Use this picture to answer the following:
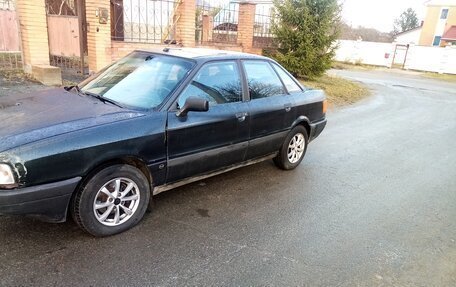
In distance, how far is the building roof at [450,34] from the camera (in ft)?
164

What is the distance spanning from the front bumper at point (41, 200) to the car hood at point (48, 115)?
13.7 inches

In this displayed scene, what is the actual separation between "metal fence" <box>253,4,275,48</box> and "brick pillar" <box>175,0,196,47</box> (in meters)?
4.20

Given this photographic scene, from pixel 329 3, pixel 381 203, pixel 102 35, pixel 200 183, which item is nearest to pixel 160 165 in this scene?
pixel 200 183

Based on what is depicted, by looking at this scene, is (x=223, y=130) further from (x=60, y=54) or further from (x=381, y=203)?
(x=60, y=54)

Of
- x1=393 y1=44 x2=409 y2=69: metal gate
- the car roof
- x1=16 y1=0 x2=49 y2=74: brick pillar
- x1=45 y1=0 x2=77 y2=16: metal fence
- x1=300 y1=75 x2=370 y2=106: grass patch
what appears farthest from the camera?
x1=393 y1=44 x2=409 y2=69: metal gate

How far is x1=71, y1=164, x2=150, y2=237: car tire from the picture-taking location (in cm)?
312

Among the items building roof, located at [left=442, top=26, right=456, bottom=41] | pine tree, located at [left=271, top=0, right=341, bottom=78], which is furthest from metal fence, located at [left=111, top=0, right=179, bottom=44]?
building roof, located at [left=442, top=26, right=456, bottom=41]

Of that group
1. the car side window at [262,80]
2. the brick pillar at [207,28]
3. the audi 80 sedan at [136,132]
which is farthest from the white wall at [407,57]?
the audi 80 sedan at [136,132]

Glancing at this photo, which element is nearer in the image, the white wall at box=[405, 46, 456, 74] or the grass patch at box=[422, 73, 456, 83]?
the grass patch at box=[422, 73, 456, 83]

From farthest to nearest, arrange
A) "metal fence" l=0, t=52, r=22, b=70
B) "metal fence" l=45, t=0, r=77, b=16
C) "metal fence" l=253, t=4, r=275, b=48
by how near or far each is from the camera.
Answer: "metal fence" l=253, t=4, r=275, b=48, "metal fence" l=45, t=0, r=77, b=16, "metal fence" l=0, t=52, r=22, b=70

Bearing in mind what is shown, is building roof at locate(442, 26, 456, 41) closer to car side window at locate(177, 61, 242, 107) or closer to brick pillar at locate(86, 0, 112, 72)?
brick pillar at locate(86, 0, 112, 72)

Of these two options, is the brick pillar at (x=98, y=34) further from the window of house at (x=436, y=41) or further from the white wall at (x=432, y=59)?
the window of house at (x=436, y=41)

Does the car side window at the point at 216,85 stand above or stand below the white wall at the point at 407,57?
above

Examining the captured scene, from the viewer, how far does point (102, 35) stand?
935 cm
